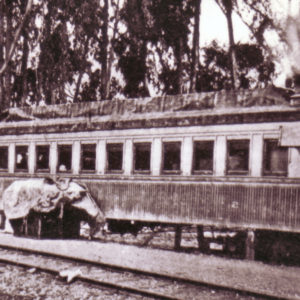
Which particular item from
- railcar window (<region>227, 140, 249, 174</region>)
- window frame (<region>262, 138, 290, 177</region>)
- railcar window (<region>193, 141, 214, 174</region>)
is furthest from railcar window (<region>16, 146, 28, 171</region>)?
window frame (<region>262, 138, 290, 177</region>)

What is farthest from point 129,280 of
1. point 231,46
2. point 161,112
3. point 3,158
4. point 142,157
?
point 231,46

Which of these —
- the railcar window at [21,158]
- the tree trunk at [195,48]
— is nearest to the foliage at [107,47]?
the tree trunk at [195,48]

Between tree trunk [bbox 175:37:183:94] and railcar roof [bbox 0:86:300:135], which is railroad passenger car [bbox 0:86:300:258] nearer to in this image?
railcar roof [bbox 0:86:300:135]

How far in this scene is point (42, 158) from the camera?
655 inches

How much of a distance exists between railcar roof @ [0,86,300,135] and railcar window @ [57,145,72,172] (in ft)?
1.68

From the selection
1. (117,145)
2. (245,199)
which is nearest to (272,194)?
(245,199)

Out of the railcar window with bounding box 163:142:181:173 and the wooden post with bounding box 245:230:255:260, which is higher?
the railcar window with bounding box 163:142:181:173

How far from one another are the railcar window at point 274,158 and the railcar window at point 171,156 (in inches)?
87.3

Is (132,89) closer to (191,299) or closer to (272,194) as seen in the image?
(272,194)

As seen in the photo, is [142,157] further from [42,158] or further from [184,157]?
[42,158]

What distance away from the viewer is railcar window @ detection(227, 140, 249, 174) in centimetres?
1266

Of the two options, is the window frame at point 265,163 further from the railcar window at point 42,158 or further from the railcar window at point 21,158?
the railcar window at point 21,158

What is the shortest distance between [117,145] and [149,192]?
1.63 m

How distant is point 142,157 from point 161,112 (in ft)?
3.97
